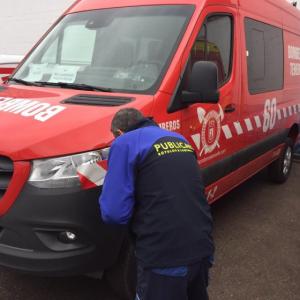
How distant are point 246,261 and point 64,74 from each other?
2.16m

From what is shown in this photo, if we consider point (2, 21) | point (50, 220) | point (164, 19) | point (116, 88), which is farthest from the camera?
point (2, 21)

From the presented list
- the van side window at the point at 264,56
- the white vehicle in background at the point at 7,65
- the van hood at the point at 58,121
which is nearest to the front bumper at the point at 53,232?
the van hood at the point at 58,121

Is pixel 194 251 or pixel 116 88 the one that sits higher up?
pixel 116 88

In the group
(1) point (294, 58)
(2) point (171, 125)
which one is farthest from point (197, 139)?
(1) point (294, 58)

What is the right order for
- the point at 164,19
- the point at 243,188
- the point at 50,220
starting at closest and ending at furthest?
1. the point at 50,220
2. the point at 164,19
3. the point at 243,188

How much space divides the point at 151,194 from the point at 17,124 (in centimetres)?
111

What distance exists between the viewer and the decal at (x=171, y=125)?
318 cm

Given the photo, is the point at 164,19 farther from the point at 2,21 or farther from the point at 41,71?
the point at 2,21

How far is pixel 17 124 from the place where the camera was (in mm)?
2801

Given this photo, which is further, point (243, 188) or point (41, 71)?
point (243, 188)

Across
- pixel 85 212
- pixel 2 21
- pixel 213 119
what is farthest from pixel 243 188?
pixel 2 21

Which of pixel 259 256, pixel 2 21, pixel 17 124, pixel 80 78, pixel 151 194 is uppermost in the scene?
pixel 2 21

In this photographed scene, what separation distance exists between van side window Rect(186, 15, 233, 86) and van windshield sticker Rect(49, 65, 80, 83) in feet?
2.93

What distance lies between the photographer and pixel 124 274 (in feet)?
9.82
